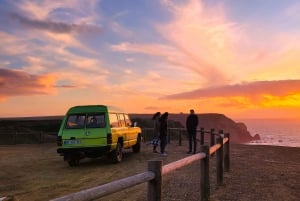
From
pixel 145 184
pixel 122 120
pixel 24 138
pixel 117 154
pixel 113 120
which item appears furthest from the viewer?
pixel 24 138

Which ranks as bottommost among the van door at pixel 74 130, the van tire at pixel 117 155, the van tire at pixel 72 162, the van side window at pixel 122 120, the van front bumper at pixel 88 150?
the van tire at pixel 72 162

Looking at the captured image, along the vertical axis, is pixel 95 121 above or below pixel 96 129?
above

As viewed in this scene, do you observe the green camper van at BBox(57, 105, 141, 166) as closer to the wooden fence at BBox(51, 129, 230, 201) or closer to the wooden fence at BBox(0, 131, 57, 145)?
the wooden fence at BBox(51, 129, 230, 201)

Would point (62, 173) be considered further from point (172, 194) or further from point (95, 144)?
point (172, 194)

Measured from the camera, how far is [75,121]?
17.5 metres

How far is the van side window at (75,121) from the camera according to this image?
17422mm

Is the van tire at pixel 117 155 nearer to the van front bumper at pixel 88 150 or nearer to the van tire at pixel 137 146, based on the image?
the van front bumper at pixel 88 150

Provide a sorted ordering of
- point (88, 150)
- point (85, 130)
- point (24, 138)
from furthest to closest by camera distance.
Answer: point (24, 138), point (85, 130), point (88, 150)

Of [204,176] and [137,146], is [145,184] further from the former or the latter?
[137,146]

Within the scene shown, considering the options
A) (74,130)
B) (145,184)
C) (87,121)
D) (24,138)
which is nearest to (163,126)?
(87,121)

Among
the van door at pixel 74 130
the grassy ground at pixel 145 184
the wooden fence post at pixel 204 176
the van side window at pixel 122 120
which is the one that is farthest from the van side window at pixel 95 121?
the wooden fence post at pixel 204 176

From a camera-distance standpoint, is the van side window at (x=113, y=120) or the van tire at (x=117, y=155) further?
the van tire at (x=117, y=155)

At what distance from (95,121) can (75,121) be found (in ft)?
2.57

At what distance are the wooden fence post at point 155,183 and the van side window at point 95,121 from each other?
10882 mm
